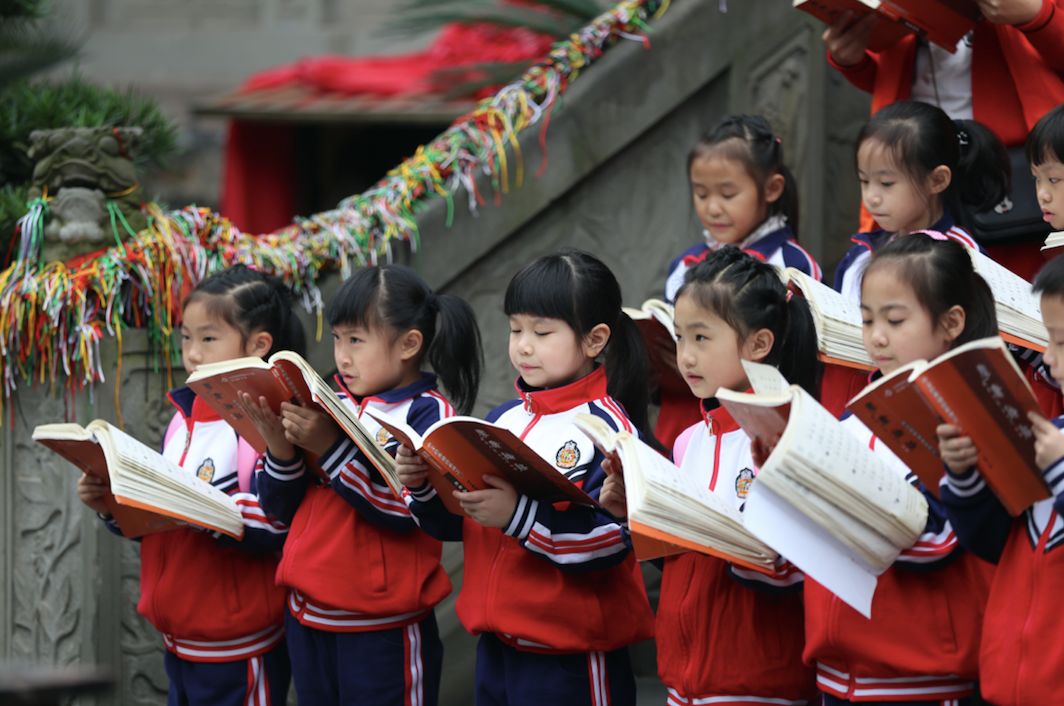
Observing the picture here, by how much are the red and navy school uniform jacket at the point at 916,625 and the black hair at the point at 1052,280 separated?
17.9 inches

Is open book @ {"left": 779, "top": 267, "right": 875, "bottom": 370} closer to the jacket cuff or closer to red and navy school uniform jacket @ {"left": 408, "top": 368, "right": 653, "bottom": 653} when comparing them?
red and navy school uniform jacket @ {"left": 408, "top": 368, "right": 653, "bottom": 653}

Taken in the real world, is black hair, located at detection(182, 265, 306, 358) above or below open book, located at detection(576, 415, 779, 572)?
above

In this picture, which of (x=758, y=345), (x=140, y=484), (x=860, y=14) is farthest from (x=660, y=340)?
(x=140, y=484)

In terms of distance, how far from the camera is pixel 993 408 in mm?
2551

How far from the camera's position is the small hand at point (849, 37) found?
428 centimetres

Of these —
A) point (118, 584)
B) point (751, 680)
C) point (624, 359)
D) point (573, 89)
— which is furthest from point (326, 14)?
point (751, 680)

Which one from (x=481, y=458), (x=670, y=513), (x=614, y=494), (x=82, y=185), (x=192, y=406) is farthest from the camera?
(x=82, y=185)

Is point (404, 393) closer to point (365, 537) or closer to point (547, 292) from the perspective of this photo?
point (365, 537)

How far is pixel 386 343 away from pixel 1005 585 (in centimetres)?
165

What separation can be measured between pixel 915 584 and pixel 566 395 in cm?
90

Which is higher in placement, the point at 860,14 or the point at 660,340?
the point at 860,14

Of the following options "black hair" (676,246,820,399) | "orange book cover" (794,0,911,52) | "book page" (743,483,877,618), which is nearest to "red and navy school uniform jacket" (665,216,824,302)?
"orange book cover" (794,0,911,52)

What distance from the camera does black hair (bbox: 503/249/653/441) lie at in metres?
3.49

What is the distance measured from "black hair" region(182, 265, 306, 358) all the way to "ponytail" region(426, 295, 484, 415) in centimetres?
46
